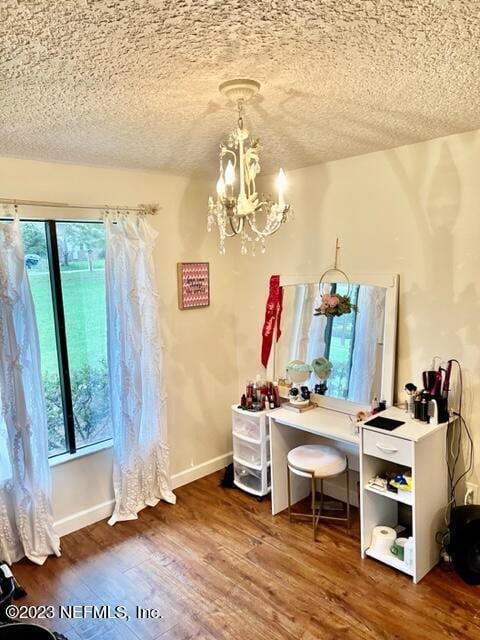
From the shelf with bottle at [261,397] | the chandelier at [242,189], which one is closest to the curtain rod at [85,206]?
the chandelier at [242,189]

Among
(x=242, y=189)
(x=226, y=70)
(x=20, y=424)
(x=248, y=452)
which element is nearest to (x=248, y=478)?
(x=248, y=452)

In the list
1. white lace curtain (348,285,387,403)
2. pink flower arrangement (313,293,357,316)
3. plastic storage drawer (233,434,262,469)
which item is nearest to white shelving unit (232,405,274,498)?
plastic storage drawer (233,434,262,469)

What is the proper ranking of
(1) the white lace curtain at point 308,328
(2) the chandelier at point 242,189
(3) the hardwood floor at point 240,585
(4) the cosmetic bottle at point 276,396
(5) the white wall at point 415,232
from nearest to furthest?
(2) the chandelier at point 242,189, (3) the hardwood floor at point 240,585, (5) the white wall at point 415,232, (1) the white lace curtain at point 308,328, (4) the cosmetic bottle at point 276,396

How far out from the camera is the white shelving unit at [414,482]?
2414mm

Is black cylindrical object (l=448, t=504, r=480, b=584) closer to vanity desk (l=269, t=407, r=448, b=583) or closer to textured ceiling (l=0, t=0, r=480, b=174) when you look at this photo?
vanity desk (l=269, t=407, r=448, b=583)

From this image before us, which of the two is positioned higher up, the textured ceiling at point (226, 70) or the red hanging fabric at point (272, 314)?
the textured ceiling at point (226, 70)

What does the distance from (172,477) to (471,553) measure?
84.1 inches

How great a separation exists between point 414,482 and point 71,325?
2.33 metres

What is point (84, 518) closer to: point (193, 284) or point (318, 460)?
point (318, 460)

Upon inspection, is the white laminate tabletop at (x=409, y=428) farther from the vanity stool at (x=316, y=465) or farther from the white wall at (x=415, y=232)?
the vanity stool at (x=316, y=465)

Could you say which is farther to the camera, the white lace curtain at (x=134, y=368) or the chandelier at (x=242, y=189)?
the white lace curtain at (x=134, y=368)

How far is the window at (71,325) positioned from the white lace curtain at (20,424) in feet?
0.77

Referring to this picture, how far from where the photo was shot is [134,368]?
3.15m

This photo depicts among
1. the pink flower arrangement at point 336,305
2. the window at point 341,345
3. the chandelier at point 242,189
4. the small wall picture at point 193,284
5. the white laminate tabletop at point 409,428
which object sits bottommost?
the white laminate tabletop at point 409,428
